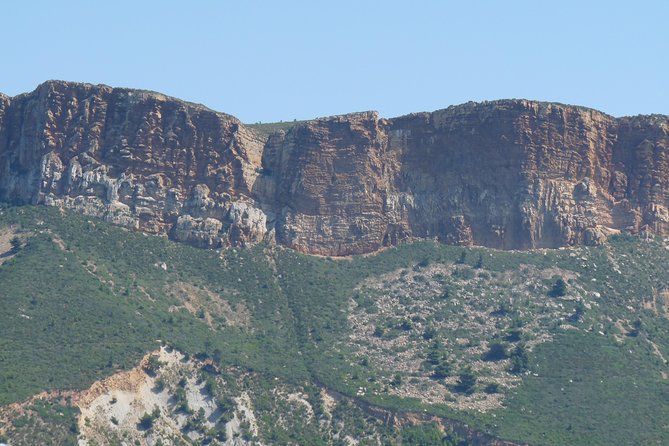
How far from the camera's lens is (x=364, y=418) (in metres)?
147

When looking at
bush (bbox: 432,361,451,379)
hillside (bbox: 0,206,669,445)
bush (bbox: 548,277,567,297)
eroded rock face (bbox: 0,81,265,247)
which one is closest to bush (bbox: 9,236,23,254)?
hillside (bbox: 0,206,669,445)

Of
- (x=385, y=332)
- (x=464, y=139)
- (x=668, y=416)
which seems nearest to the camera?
(x=668, y=416)

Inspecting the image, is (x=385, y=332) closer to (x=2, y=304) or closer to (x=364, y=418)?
(x=364, y=418)

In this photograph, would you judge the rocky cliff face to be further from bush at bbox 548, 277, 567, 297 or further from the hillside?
bush at bbox 548, 277, 567, 297

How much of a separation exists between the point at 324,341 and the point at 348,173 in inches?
651

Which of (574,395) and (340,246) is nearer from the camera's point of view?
(574,395)

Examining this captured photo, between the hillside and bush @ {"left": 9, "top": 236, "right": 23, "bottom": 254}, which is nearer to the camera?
the hillside

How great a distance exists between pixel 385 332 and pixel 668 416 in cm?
2233

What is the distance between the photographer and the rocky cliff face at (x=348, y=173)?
16538 cm

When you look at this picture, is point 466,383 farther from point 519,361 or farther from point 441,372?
point 519,361

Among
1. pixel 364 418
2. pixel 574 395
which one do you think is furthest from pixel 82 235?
pixel 574 395

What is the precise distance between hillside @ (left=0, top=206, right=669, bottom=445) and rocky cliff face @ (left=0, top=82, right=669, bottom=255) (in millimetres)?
1762

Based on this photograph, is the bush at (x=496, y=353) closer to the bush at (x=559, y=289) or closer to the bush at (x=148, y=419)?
the bush at (x=559, y=289)

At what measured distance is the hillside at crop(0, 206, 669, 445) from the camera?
143375 mm
